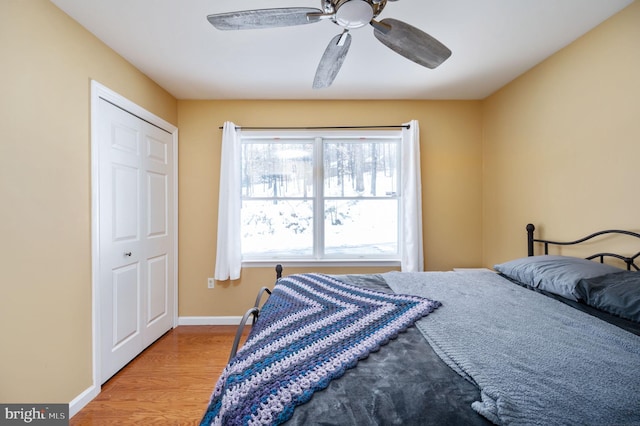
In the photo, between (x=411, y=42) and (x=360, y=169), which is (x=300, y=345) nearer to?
(x=411, y=42)

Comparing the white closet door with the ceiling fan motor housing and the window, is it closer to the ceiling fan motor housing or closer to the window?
the window

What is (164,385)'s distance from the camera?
1.99 metres

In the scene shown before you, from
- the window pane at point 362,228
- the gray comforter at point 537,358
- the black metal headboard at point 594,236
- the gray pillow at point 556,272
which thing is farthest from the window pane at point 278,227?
the black metal headboard at point 594,236

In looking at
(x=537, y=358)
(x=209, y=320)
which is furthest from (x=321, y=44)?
(x=209, y=320)

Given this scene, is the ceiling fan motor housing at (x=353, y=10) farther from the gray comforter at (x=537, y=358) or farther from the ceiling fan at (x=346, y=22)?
the gray comforter at (x=537, y=358)

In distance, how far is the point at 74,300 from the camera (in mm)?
1738

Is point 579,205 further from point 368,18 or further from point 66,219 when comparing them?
point 66,219

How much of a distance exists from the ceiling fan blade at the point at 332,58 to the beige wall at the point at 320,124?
4.17 ft

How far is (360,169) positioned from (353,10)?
2016 millimetres

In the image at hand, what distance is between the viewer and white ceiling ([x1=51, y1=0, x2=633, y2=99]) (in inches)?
64.6

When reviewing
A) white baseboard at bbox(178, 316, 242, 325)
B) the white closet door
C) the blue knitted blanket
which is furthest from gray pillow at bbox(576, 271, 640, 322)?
the white closet door

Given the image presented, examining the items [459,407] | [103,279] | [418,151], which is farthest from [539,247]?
[103,279]

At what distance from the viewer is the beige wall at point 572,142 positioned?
5.45ft

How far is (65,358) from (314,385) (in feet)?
6.29
